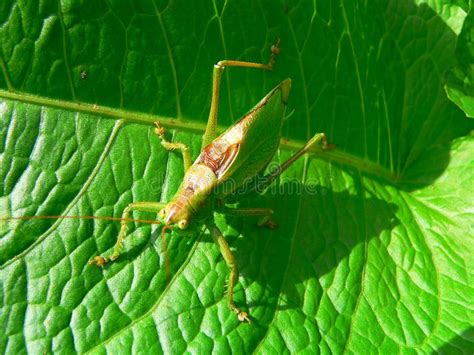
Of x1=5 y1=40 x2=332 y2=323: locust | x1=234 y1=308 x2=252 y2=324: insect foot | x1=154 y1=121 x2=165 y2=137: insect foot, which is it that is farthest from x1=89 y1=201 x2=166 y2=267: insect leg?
x1=234 y1=308 x2=252 y2=324: insect foot

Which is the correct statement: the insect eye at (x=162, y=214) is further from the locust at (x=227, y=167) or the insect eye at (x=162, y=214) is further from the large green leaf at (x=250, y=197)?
the large green leaf at (x=250, y=197)

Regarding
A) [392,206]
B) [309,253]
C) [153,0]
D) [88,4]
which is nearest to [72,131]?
[88,4]

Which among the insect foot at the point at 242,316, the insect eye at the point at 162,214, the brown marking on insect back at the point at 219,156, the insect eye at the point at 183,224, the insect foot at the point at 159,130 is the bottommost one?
the insect foot at the point at 242,316

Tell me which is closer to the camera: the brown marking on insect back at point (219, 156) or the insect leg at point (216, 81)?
the insect leg at point (216, 81)

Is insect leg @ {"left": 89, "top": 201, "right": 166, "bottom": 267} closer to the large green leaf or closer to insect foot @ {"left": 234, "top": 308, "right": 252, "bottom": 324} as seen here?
the large green leaf

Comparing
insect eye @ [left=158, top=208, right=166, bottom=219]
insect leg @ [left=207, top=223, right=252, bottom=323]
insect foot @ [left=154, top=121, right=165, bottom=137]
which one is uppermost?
insect foot @ [left=154, top=121, right=165, bottom=137]

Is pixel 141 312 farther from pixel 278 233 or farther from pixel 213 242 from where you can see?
pixel 278 233

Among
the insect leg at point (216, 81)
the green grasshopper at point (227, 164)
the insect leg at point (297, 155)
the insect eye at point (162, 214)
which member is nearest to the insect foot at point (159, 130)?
A: the green grasshopper at point (227, 164)
